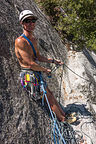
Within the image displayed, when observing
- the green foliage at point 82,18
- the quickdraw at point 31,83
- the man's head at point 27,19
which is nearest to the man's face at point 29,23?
the man's head at point 27,19

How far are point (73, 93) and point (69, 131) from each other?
2085 millimetres

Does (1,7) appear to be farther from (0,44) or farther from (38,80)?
(38,80)

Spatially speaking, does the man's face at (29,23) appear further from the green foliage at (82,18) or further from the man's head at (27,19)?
the green foliage at (82,18)

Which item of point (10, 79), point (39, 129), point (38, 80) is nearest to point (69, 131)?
point (39, 129)

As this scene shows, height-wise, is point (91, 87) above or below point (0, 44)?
below

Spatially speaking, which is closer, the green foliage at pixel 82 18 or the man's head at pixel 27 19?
the man's head at pixel 27 19

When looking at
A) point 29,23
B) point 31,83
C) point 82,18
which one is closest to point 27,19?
point 29,23

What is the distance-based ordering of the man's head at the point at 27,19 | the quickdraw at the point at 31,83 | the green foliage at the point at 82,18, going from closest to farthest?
the man's head at the point at 27,19 < the quickdraw at the point at 31,83 < the green foliage at the point at 82,18

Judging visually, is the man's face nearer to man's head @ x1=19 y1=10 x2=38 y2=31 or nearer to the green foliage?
man's head @ x1=19 y1=10 x2=38 y2=31

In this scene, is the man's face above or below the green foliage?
below

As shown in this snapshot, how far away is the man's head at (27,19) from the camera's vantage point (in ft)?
9.29

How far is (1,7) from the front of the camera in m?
3.97

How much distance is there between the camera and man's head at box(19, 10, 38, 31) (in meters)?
2.83

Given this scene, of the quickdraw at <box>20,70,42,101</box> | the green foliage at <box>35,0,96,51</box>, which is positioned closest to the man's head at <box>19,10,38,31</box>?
the quickdraw at <box>20,70,42,101</box>
